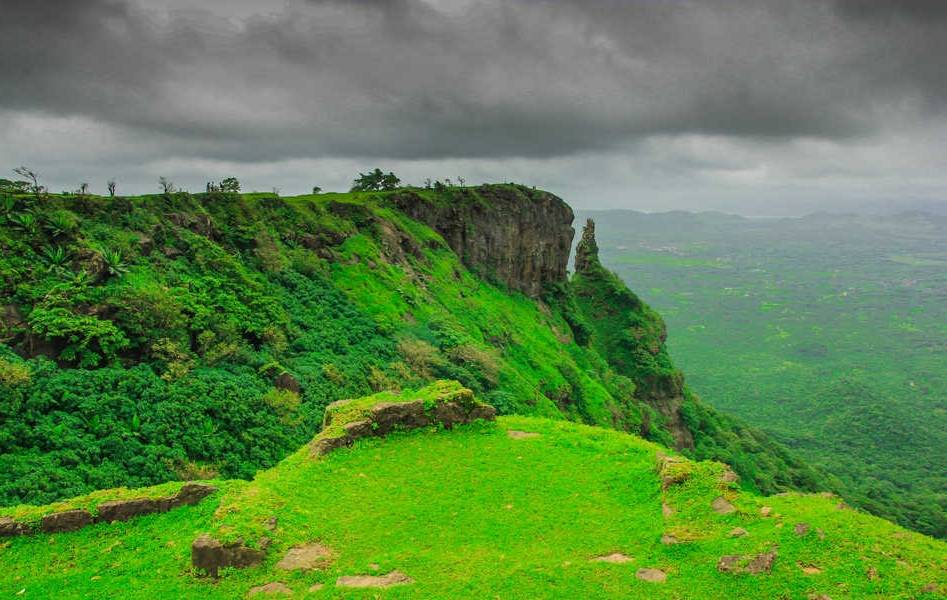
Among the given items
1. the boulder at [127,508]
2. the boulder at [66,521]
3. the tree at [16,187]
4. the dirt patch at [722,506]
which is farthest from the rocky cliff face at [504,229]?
the dirt patch at [722,506]

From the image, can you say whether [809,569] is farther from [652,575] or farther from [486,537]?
[486,537]

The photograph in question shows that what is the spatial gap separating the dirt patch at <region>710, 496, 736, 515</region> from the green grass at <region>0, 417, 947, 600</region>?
6.9 inches

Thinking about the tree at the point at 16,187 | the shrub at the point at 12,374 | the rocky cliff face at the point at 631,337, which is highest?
the tree at the point at 16,187

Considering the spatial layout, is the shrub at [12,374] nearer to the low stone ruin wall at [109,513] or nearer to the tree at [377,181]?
the low stone ruin wall at [109,513]

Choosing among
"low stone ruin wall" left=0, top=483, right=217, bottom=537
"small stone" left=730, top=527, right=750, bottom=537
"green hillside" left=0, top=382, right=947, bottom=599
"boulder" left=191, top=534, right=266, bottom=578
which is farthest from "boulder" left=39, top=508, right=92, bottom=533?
"small stone" left=730, top=527, right=750, bottom=537

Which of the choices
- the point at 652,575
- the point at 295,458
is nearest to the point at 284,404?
the point at 295,458

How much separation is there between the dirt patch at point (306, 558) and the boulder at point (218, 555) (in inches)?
29.9

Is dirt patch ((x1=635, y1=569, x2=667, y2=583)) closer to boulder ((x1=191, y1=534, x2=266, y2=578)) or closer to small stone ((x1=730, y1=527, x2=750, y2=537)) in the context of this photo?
small stone ((x1=730, y1=527, x2=750, y2=537))

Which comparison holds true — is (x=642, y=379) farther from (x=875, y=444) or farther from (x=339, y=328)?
(x=875, y=444)

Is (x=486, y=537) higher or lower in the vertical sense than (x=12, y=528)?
lower

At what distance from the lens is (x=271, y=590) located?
13352 mm

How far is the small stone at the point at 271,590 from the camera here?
43.4ft

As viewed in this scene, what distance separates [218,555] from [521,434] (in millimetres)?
12935

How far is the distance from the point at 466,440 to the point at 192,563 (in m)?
10.9
